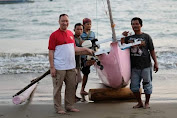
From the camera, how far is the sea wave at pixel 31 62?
1115cm

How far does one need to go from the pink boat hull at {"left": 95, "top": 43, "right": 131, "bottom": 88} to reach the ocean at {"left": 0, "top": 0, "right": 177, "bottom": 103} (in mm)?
976

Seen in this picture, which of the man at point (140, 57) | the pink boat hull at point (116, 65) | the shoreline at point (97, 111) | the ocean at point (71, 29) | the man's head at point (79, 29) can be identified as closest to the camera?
the shoreline at point (97, 111)

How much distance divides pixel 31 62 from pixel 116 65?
6835 mm

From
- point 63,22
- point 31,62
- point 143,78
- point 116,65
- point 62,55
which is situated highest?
point 63,22

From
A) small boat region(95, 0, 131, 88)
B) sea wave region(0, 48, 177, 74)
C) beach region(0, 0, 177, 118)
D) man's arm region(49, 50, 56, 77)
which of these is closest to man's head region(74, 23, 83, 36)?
small boat region(95, 0, 131, 88)

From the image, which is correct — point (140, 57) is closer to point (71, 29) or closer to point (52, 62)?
point (52, 62)

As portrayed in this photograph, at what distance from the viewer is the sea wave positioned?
11.1 meters

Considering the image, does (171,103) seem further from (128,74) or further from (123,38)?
(123,38)

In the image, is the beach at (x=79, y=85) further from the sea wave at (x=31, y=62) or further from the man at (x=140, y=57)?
the man at (x=140, y=57)

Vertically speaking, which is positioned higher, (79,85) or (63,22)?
(63,22)

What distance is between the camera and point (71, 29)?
22.6 metres

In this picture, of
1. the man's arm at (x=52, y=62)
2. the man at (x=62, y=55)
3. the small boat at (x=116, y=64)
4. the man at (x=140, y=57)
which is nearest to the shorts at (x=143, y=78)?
the man at (x=140, y=57)

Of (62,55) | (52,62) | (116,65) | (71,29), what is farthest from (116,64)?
(71,29)

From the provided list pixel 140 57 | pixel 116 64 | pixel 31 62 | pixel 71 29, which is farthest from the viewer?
pixel 71 29
